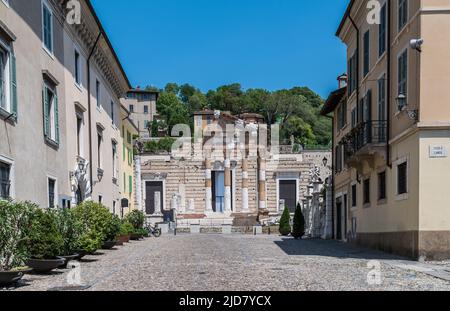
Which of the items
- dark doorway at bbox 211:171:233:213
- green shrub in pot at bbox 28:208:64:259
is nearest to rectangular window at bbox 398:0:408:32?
green shrub in pot at bbox 28:208:64:259

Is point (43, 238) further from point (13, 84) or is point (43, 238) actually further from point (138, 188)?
point (138, 188)

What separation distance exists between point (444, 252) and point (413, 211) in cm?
131

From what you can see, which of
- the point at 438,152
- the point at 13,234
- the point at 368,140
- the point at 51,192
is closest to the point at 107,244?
the point at 51,192

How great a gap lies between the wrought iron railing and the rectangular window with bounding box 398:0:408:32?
325 centimetres

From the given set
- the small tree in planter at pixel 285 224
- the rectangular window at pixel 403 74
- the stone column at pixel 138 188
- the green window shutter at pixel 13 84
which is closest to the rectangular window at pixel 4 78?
the green window shutter at pixel 13 84

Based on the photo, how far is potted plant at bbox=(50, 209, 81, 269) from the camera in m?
12.2

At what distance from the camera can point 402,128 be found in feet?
49.9

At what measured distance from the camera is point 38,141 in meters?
14.4

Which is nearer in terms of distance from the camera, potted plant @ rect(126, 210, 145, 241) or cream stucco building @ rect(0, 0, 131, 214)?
cream stucco building @ rect(0, 0, 131, 214)

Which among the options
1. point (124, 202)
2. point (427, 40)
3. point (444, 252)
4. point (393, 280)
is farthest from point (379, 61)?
point (124, 202)

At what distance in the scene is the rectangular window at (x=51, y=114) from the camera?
15430 mm

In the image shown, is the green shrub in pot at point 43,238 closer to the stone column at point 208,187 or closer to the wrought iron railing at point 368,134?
the wrought iron railing at point 368,134

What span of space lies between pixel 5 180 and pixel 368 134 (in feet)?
37.7

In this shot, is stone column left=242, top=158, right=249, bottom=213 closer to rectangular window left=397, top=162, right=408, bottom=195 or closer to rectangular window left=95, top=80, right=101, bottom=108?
rectangular window left=95, top=80, right=101, bottom=108
